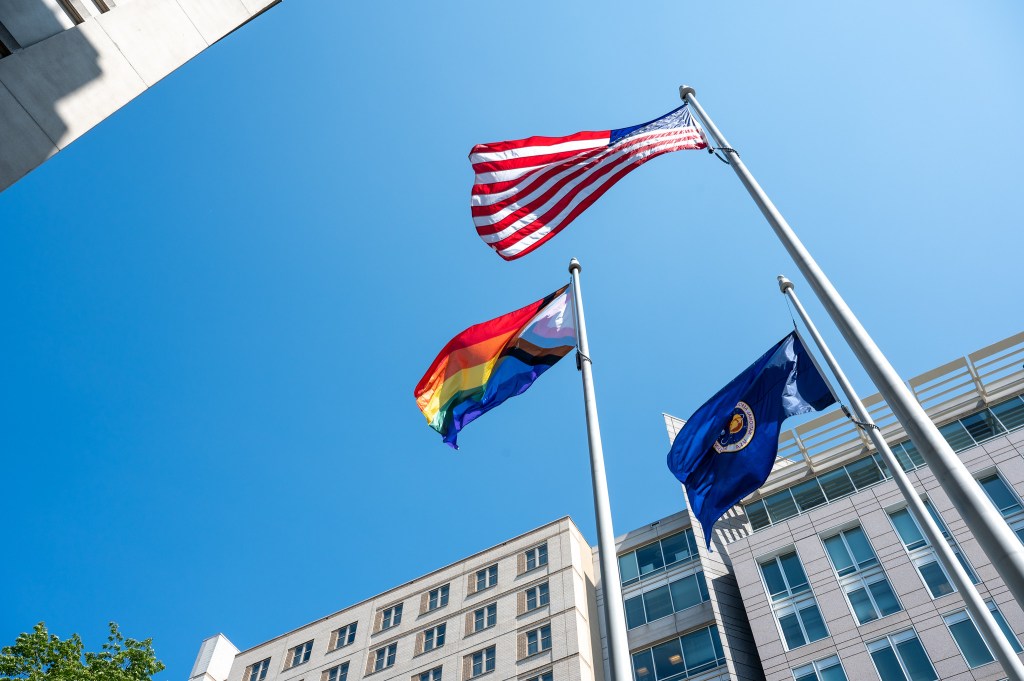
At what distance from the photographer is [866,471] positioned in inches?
1598

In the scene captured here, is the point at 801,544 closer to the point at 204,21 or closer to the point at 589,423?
the point at 589,423

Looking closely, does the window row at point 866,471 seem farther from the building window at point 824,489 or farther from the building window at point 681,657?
the building window at point 681,657

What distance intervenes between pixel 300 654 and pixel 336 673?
14.9ft

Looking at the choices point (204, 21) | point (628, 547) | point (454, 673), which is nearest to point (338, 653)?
point (454, 673)

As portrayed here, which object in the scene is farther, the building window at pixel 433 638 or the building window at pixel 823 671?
the building window at pixel 433 638

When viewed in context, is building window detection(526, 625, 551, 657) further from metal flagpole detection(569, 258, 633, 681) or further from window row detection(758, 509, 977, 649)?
metal flagpole detection(569, 258, 633, 681)

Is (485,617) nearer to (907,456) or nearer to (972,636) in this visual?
(907,456)

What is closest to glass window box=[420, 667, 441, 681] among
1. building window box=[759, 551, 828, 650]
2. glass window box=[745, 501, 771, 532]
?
glass window box=[745, 501, 771, 532]

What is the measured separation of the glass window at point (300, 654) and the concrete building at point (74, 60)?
174 ft

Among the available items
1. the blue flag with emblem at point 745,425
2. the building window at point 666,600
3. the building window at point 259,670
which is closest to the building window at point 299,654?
the building window at point 259,670

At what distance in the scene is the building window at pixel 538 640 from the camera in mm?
45688

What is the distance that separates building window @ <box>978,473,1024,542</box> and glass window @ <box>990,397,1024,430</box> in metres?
3.54

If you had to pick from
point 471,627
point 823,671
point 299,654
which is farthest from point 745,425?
point 299,654

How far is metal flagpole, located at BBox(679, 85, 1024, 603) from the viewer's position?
24.7 feet
